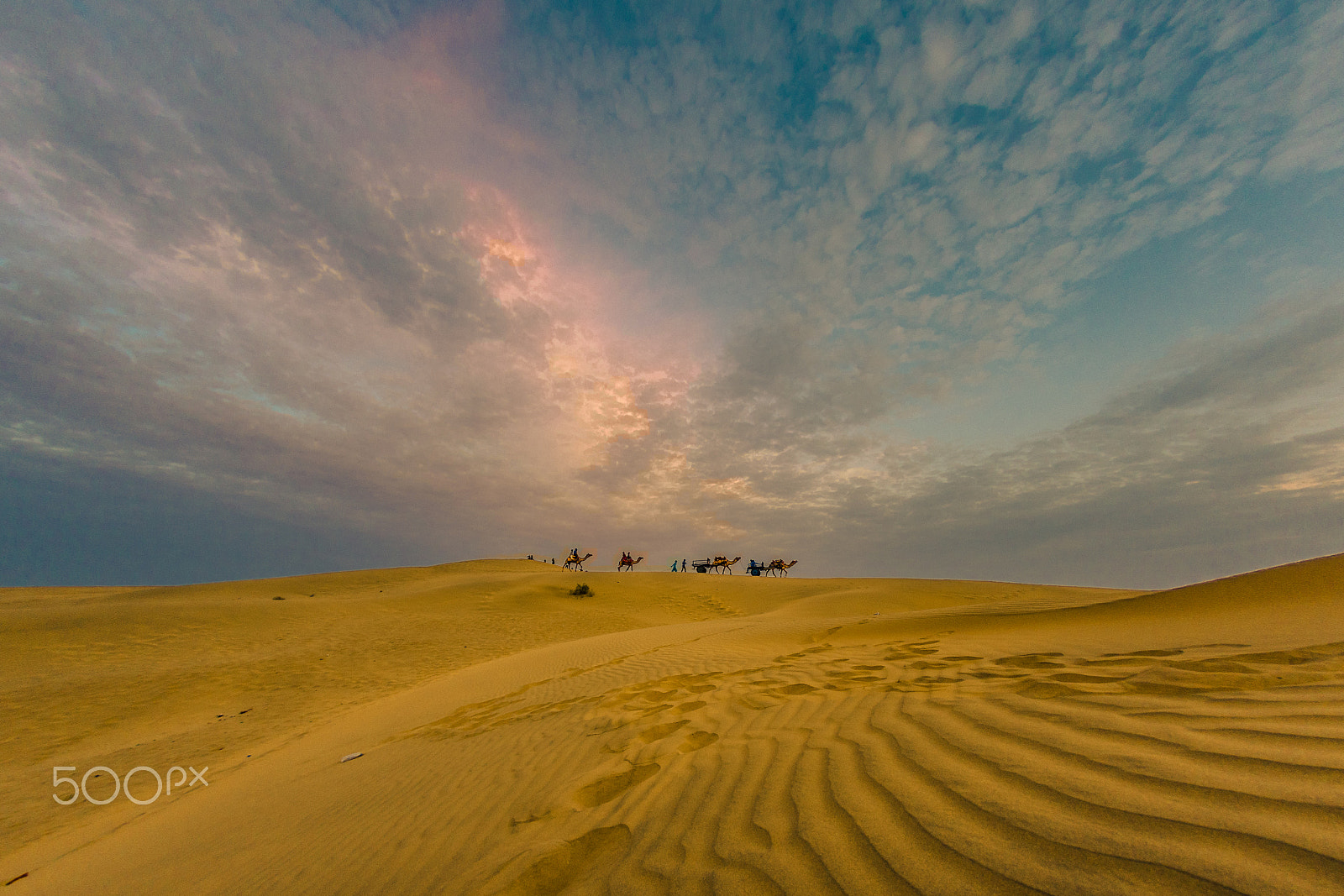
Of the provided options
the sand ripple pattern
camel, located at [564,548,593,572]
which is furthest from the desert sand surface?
camel, located at [564,548,593,572]

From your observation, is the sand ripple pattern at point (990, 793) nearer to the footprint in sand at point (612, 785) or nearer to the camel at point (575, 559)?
the footprint in sand at point (612, 785)

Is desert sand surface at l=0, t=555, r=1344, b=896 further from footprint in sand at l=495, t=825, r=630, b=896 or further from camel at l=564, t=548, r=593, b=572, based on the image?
camel at l=564, t=548, r=593, b=572

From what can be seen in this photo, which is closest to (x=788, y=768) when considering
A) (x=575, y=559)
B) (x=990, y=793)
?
(x=990, y=793)

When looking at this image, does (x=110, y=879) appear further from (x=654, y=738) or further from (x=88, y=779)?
(x=88, y=779)

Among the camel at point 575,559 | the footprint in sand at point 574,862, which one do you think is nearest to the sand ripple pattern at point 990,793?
the footprint in sand at point 574,862

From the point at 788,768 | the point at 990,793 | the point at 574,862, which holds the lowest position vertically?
the point at 574,862

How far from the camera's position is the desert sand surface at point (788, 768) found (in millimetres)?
1638

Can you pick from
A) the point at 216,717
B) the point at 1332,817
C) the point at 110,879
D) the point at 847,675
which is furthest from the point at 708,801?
the point at 216,717

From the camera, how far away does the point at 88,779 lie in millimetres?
6652

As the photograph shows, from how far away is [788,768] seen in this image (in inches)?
105

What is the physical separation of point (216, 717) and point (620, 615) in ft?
47.2

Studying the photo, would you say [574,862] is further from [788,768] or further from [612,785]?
[788,768]

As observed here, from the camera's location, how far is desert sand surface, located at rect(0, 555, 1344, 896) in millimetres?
1638

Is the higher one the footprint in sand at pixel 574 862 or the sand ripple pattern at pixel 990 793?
the sand ripple pattern at pixel 990 793
